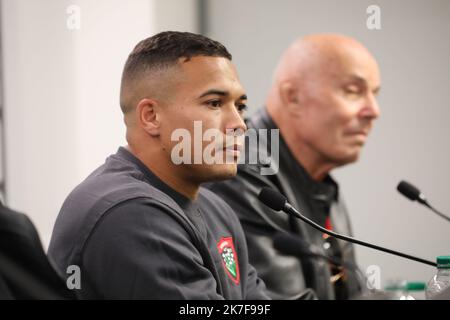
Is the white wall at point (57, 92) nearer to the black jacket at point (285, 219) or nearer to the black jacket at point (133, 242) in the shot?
the black jacket at point (285, 219)

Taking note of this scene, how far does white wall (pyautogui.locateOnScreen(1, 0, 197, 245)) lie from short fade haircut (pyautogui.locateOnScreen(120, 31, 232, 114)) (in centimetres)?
89

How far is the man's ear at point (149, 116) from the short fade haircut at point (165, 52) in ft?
0.11

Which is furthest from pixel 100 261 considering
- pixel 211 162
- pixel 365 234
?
pixel 365 234

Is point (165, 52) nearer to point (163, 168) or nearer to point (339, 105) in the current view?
point (163, 168)

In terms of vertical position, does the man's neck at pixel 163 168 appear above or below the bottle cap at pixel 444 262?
above

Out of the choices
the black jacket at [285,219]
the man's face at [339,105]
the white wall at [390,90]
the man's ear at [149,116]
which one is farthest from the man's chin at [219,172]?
the white wall at [390,90]

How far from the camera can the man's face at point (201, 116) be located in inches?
48.7

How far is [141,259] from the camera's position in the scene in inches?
41.0

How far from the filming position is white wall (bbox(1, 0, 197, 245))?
2.10m

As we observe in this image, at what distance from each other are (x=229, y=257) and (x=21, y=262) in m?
0.52

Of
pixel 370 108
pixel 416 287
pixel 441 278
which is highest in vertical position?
pixel 370 108

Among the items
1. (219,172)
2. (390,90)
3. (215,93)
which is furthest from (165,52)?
(390,90)

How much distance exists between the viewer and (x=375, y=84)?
213cm

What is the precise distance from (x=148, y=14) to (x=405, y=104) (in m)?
0.93
